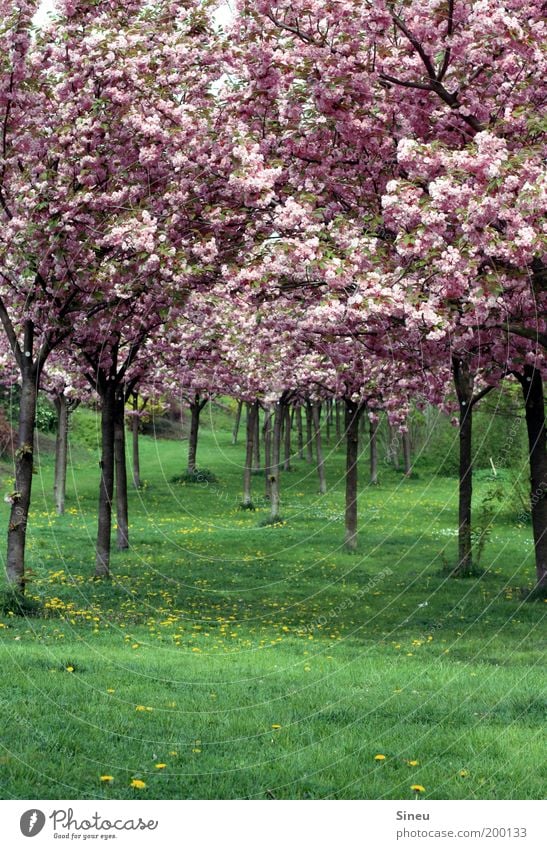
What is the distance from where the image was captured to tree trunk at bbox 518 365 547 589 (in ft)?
66.4

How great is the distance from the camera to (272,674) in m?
12.4

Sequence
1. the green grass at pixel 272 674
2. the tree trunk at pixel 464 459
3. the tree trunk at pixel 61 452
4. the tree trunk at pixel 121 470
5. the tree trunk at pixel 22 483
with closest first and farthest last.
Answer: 1. the green grass at pixel 272 674
2. the tree trunk at pixel 22 483
3. the tree trunk at pixel 464 459
4. the tree trunk at pixel 121 470
5. the tree trunk at pixel 61 452

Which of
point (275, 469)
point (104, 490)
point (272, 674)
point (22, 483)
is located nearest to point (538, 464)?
point (104, 490)

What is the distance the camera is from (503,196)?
11227 mm

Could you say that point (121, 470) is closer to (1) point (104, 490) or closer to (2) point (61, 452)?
(1) point (104, 490)

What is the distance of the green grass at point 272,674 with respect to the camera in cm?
834

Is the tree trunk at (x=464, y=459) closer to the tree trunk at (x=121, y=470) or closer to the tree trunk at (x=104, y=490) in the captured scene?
the tree trunk at (x=104, y=490)

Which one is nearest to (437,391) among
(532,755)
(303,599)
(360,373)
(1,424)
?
(360,373)

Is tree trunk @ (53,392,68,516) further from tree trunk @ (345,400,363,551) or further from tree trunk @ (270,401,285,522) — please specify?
tree trunk @ (345,400,363,551)

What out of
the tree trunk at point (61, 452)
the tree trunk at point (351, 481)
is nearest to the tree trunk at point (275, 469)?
the tree trunk at point (351, 481)

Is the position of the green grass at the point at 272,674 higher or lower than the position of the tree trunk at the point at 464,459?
lower

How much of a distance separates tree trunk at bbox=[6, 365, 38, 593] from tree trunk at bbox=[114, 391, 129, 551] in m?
7.80

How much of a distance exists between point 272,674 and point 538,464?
10.1 meters

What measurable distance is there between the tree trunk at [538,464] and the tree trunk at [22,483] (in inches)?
379
